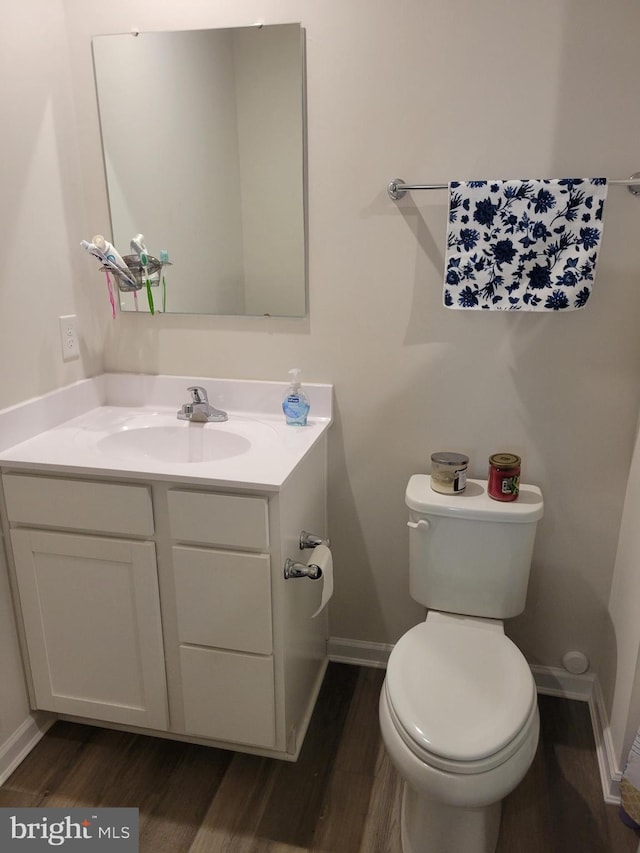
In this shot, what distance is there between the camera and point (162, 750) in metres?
1.73

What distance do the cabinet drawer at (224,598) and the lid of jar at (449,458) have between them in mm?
546

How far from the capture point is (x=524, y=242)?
1525 mm

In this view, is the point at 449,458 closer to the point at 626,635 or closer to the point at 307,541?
the point at 307,541

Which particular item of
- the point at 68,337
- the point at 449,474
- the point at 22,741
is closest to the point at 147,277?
the point at 68,337

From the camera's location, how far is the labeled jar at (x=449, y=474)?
1665 millimetres

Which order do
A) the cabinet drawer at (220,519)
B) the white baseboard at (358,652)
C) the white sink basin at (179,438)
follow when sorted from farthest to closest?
the white baseboard at (358,652) → the white sink basin at (179,438) → the cabinet drawer at (220,519)

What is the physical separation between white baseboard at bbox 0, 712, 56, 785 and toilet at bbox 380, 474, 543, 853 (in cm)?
102

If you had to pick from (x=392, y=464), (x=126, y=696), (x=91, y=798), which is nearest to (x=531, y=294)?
(x=392, y=464)

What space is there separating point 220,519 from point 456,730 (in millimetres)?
665

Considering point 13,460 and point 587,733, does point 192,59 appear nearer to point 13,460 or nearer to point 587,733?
point 13,460

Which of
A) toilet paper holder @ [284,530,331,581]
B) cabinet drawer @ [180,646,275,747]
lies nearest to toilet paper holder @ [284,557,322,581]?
toilet paper holder @ [284,530,331,581]

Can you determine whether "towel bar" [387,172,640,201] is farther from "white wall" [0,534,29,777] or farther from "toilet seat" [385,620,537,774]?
"white wall" [0,534,29,777]


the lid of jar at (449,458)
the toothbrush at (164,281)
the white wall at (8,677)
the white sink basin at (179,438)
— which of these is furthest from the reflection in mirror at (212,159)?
the white wall at (8,677)

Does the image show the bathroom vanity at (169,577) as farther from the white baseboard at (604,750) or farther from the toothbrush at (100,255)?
the white baseboard at (604,750)
